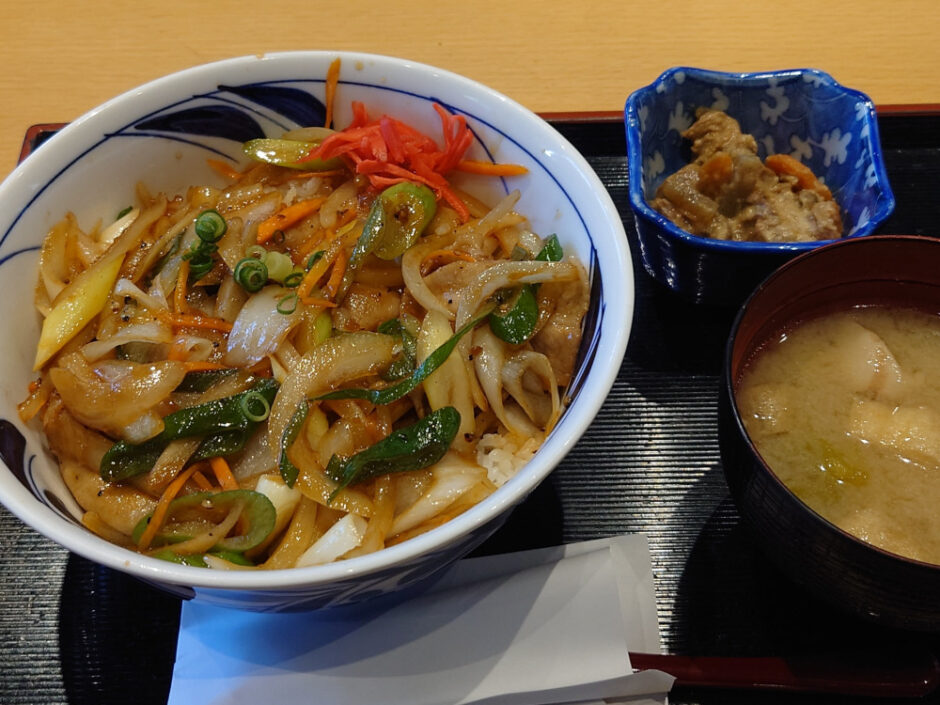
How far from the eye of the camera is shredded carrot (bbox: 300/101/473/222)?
1521mm

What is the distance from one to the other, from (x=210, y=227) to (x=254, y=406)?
385 millimetres

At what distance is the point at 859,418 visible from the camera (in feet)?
4.31

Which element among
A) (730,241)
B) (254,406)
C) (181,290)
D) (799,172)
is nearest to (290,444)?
(254,406)

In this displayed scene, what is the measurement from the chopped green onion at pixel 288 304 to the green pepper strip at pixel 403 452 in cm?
28

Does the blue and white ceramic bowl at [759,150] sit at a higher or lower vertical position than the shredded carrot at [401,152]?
lower

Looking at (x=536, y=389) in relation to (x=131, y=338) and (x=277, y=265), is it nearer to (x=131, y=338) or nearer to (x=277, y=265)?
(x=277, y=265)

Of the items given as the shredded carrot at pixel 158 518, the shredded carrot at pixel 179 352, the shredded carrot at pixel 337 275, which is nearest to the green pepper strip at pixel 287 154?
the shredded carrot at pixel 337 275

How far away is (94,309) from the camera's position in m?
1.36

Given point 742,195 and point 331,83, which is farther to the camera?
point 742,195

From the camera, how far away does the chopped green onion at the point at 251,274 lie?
1337mm

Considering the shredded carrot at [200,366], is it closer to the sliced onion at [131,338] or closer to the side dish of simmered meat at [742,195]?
the sliced onion at [131,338]

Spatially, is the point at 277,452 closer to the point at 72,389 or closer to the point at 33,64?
the point at 72,389

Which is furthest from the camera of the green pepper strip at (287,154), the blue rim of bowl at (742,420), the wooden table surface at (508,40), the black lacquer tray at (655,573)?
the wooden table surface at (508,40)

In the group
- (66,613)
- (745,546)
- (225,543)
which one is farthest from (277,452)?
(745,546)
